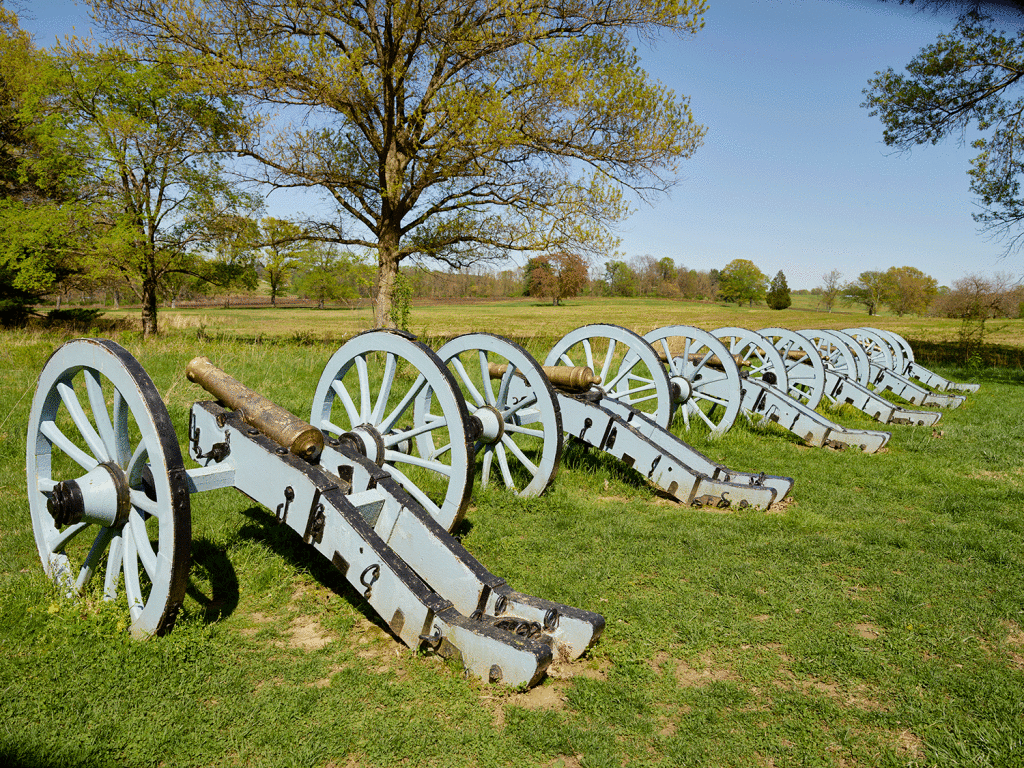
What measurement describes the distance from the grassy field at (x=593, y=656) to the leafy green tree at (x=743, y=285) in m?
94.4

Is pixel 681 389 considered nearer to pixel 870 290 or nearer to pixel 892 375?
pixel 892 375

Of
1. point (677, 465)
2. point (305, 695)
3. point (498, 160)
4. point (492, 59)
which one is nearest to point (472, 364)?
point (498, 160)

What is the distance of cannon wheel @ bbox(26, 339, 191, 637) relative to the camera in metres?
2.42

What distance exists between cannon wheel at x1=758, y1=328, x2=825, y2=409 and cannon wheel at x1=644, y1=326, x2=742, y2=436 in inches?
60.9

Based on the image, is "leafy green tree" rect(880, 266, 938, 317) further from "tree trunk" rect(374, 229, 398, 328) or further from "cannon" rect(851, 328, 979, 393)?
"tree trunk" rect(374, 229, 398, 328)

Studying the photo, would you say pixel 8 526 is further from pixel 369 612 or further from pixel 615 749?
pixel 615 749

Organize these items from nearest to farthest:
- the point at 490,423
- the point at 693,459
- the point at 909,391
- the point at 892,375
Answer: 1. the point at 490,423
2. the point at 693,459
3. the point at 909,391
4. the point at 892,375

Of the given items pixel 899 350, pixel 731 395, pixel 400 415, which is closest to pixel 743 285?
pixel 899 350

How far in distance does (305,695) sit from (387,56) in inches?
530

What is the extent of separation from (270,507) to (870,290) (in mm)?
90382

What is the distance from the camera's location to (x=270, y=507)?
123 inches

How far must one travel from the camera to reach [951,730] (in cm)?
244

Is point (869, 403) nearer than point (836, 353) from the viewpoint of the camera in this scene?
Yes

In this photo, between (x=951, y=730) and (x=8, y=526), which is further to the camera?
(x=8, y=526)
